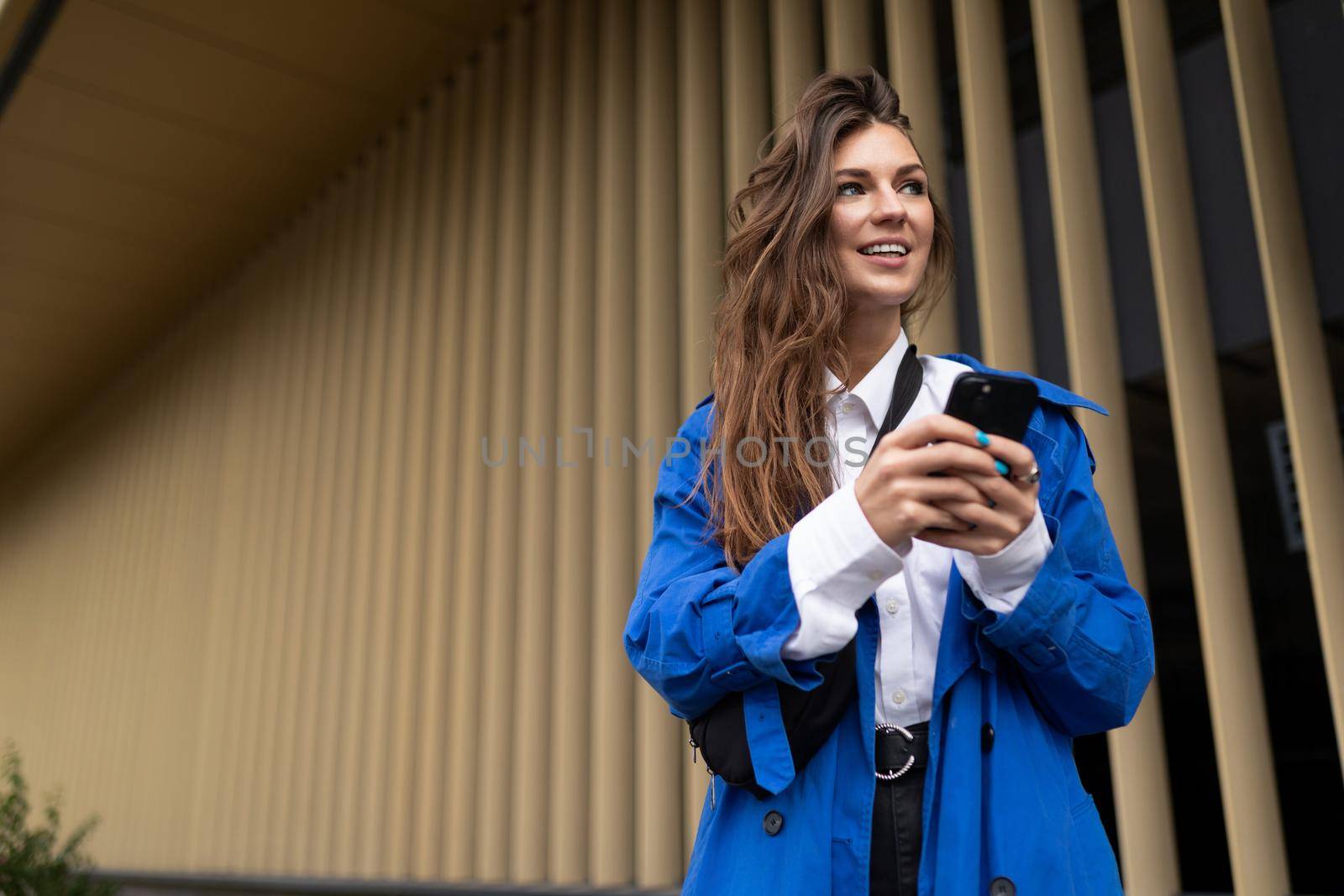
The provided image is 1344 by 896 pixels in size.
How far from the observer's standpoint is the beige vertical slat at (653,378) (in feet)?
8.86

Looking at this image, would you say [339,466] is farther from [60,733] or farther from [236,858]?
[60,733]

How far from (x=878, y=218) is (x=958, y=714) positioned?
0.45 m

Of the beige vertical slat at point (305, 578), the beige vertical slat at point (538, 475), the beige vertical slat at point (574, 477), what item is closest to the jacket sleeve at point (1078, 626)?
the beige vertical slat at point (574, 477)

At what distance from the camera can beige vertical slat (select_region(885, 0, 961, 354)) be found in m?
2.32

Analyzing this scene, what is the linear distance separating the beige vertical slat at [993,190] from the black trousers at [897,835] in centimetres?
134

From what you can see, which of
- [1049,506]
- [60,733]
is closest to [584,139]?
[1049,506]

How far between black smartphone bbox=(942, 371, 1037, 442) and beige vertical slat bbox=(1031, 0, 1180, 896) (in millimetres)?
1218

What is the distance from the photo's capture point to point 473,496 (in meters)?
3.57

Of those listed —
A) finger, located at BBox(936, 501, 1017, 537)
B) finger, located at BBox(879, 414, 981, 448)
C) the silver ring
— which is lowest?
finger, located at BBox(936, 501, 1017, 537)

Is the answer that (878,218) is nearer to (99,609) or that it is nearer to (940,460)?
(940,460)

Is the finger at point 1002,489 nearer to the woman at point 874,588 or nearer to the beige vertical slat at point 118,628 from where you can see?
the woman at point 874,588

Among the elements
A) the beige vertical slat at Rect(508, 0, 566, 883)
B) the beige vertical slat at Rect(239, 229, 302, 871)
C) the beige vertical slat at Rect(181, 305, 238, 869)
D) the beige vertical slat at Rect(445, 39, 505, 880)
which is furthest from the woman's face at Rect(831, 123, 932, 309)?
the beige vertical slat at Rect(181, 305, 238, 869)

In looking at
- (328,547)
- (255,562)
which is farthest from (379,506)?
(255,562)

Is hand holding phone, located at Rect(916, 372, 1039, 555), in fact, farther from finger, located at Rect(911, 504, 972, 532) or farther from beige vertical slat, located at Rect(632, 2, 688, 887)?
beige vertical slat, located at Rect(632, 2, 688, 887)
